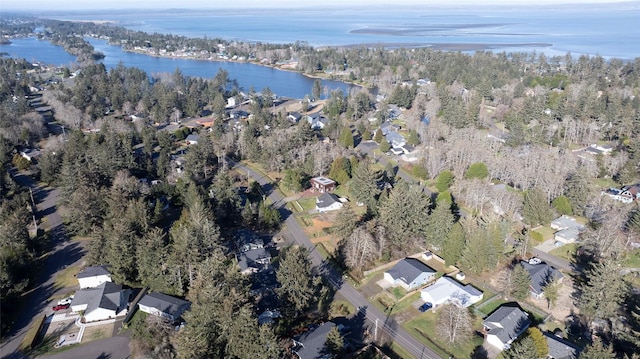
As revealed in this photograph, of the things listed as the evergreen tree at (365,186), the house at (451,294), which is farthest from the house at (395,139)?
the house at (451,294)

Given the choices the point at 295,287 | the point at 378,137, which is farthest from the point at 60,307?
the point at 378,137

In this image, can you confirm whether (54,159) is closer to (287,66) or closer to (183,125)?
(183,125)

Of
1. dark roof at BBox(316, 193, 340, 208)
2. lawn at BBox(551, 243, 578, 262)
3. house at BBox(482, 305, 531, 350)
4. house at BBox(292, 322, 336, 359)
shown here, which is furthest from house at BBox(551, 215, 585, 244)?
house at BBox(292, 322, 336, 359)

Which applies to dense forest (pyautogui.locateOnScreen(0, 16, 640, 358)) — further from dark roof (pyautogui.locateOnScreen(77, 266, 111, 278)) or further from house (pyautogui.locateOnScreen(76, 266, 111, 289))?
house (pyautogui.locateOnScreen(76, 266, 111, 289))

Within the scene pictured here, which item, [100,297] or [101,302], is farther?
[100,297]

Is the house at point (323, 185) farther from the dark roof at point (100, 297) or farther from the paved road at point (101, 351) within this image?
the paved road at point (101, 351)

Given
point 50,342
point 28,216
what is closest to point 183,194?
point 28,216

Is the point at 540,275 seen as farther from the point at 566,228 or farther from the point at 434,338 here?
the point at 434,338
